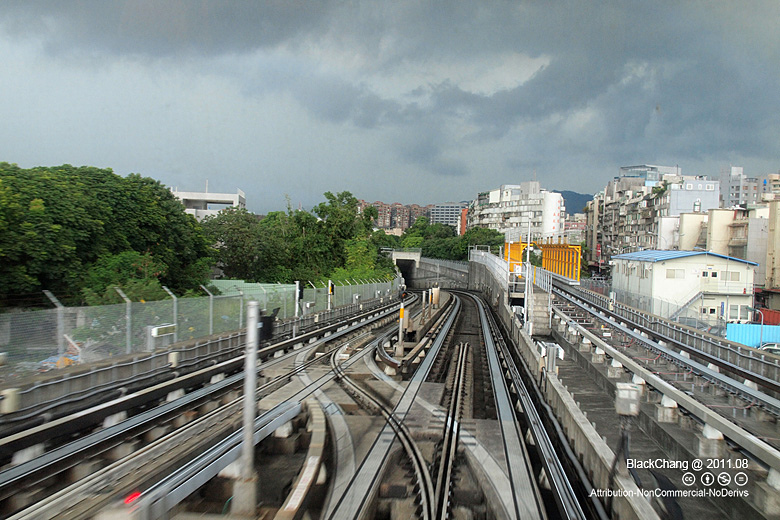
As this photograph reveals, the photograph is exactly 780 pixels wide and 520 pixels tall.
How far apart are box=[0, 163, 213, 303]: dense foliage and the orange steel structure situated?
19.4 m

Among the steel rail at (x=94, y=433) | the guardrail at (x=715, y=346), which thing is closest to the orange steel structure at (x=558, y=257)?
the guardrail at (x=715, y=346)

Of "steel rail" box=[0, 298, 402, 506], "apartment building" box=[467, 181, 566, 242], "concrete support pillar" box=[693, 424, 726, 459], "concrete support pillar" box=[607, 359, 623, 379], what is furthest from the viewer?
"apartment building" box=[467, 181, 566, 242]

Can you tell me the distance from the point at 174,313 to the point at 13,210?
313 inches

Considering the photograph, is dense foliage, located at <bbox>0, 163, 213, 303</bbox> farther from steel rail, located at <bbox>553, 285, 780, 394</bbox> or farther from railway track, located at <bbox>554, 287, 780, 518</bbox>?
steel rail, located at <bbox>553, 285, 780, 394</bbox>

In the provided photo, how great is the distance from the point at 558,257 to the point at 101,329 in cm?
3928

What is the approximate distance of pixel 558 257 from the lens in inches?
1742

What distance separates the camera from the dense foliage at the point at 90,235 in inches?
650

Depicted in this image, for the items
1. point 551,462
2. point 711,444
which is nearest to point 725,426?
point 711,444

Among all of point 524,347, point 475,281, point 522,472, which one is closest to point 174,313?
point 522,472

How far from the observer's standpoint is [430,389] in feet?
41.3

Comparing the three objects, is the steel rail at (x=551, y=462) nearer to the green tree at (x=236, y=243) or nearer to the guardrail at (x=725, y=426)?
the guardrail at (x=725, y=426)

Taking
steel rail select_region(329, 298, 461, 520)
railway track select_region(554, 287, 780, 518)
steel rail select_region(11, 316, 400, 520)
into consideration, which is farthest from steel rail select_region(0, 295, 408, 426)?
railway track select_region(554, 287, 780, 518)

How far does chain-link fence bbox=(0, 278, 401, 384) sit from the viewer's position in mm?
8828

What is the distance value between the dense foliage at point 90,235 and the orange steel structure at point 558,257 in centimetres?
1938
